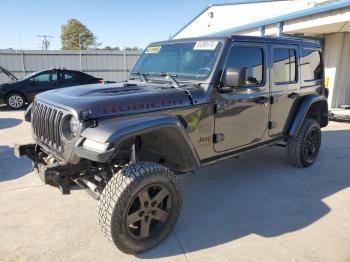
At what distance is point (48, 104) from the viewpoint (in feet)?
10.6

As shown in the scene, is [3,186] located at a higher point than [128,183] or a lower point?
lower

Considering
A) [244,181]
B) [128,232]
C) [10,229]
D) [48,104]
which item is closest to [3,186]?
[10,229]

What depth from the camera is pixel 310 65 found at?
5262 millimetres

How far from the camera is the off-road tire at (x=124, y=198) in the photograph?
2.80 m

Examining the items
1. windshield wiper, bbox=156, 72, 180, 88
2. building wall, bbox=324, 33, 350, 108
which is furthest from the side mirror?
building wall, bbox=324, 33, 350, 108

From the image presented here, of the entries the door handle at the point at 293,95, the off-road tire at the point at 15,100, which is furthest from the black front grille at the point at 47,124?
the off-road tire at the point at 15,100

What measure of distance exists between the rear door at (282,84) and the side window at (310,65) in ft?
0.67

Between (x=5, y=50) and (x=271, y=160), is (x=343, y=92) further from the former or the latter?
(x=5, y=50)

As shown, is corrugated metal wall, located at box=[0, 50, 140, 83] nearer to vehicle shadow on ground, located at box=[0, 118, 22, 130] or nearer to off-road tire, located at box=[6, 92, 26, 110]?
off-road tire, located at box=[6, 92, 26, 110]

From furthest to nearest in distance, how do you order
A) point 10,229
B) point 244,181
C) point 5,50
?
point 5,50 → point 244,181 → point 10,229

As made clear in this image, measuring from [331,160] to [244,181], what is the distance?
205 cm

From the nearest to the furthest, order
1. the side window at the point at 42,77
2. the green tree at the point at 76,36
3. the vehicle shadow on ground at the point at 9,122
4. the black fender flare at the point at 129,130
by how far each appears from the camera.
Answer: the black fender flare at the point at 129,130 < the vehicle shadow on ground at the point at 9,122 < the side window at the point at 42,77 < the green tree at the point at 76,36

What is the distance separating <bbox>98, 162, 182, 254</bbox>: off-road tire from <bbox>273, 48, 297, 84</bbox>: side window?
2376 millimetres

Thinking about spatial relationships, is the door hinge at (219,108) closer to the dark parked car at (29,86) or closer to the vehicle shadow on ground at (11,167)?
the vehicle shadow on ground at (11,167)
